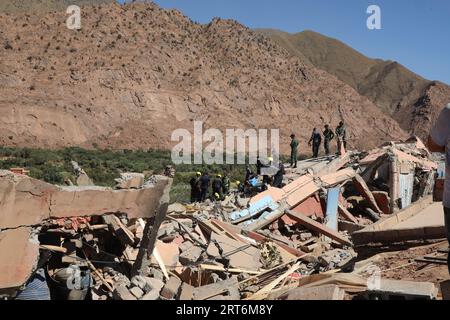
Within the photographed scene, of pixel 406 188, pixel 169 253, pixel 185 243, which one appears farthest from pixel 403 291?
pixel 406 188

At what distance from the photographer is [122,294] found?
704 cm

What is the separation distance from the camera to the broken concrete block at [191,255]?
30.2ft

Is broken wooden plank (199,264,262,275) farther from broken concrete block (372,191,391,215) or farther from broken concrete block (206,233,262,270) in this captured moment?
broken concrete block (372,191,391,215)

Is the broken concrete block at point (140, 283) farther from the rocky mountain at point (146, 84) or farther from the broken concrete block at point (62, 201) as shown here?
the rocky mountain at point (146, 84)

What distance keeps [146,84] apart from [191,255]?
4774 cm

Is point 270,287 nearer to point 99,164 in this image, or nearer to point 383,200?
point 383,200

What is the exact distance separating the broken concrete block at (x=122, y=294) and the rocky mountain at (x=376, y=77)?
3363 inches

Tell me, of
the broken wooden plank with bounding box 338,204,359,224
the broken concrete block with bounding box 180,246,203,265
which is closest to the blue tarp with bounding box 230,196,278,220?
the broken wooden plank with bounding box 338,204,359,224

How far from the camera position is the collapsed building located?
245 inches

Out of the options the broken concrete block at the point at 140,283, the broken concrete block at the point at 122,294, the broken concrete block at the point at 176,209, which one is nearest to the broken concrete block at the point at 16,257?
the broken concrete block at the point at 122,294
